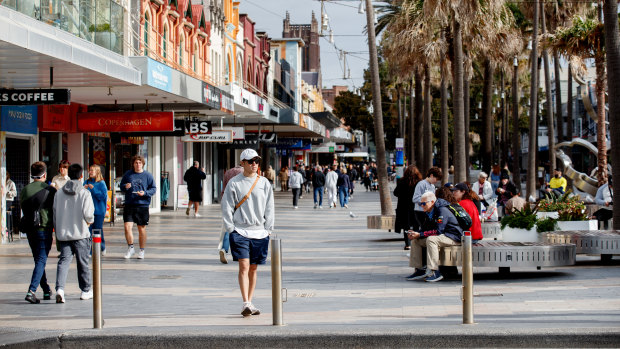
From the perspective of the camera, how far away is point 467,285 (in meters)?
8.45

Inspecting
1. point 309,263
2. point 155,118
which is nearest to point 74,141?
point 155,118

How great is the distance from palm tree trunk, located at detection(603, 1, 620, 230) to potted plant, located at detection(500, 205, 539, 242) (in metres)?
1.94

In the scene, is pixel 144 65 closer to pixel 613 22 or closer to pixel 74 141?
pixel 74 141

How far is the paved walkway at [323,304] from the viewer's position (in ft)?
27.1

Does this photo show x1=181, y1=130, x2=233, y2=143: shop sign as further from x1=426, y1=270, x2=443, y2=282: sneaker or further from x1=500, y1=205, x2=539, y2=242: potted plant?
x1=426, y1=270, x2=443, y2=282: sneaker

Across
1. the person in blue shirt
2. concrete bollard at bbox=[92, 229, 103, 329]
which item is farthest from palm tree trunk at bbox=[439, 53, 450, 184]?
concrete bollard at bbox=[92, 229, 103, 329]

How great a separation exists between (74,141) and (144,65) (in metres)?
5.05

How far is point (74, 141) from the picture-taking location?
23.5m

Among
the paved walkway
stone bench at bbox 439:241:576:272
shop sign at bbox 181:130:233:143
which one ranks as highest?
shop sign at bbox 181:130:233:143

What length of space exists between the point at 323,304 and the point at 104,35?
33.1 feet

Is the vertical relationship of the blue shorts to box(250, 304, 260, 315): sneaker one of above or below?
Answer: above

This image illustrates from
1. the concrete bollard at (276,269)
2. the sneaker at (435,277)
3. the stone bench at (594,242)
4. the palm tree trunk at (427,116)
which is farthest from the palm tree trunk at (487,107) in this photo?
the concrete bollard at (276,269)

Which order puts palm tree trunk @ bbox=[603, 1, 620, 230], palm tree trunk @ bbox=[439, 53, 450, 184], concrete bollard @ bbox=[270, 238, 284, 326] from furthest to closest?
palm tree trunk @ bbox=[439, 53, 450, 184] < palm tree trunk @ bbox=[603, 1, 620, 230] < concrete bollard @ bbox=[270, 238, 284, 326]

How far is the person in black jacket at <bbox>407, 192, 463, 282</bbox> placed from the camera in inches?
491
